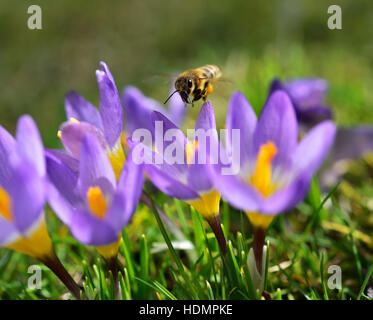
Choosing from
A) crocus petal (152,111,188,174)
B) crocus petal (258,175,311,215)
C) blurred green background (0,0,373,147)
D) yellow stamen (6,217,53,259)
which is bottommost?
yellow stamen (6,217,53,259)

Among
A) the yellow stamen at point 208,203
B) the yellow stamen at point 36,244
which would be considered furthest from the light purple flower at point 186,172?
the yellow stamen at point 36,244

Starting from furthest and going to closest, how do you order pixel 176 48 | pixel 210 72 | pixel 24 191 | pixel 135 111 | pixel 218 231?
pixel 176 48
pixel 135 111
pixel 210 72
pixel 218 231
pixel 24 191

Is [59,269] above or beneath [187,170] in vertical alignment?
beneath

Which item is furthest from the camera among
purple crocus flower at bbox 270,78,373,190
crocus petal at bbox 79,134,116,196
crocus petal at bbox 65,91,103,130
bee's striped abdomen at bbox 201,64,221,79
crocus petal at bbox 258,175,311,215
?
purple crocus flower at bbox 270,78,373,190

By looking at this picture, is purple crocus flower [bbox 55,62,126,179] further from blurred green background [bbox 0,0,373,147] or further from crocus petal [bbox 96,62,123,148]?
blurred green background [bbox 0,0,373,147]

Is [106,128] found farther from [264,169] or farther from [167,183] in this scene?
[264,169]

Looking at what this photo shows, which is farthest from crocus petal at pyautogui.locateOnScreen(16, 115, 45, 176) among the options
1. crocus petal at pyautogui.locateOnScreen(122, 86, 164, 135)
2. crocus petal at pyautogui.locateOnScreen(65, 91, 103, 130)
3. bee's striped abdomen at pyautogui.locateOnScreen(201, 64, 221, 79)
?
crocus petal at pyautogui.locateOnScreen(122, 86, 164, 135)

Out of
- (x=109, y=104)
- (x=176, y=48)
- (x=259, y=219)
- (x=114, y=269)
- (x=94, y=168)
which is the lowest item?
(x=114, y=269)

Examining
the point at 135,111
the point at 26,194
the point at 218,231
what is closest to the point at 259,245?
the point at 218,231
